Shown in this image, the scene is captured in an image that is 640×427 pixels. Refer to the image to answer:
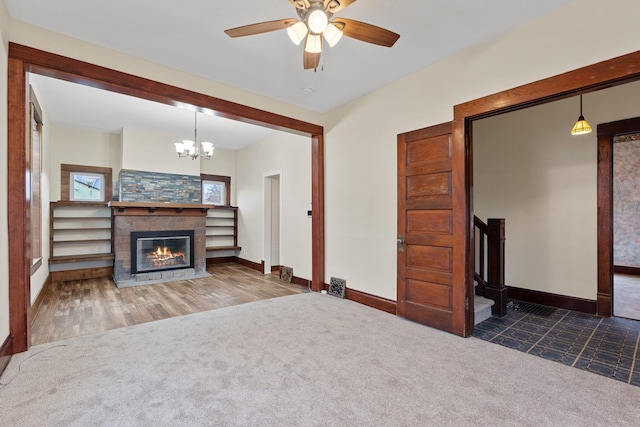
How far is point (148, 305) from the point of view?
13.2ft

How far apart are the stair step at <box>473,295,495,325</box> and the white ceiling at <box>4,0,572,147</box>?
2754 millimetres

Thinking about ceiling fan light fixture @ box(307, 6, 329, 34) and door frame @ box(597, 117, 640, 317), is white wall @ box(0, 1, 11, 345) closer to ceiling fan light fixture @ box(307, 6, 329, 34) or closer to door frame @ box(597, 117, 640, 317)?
ceiling fan light fixture @ box(307, 6, 329, 34)

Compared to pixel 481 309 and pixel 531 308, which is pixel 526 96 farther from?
pixel 531 308

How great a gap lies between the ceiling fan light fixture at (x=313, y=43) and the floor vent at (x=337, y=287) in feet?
9.97

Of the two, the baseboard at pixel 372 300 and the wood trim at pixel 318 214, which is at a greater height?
the wood trim at pixel 318 214

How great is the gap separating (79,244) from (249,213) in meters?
3.31

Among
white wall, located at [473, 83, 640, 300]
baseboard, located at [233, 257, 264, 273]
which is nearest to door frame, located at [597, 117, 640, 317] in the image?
white wall, located at [473, 83, 640, 300]

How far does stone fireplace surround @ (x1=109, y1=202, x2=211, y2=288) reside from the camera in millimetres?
5473

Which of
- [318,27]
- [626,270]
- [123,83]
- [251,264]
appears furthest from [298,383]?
[626,270]

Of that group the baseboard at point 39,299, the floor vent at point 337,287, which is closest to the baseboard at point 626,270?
the floor vent at point 337,287

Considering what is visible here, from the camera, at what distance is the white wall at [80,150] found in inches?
220

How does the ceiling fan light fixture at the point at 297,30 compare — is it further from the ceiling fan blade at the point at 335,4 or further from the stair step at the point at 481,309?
the stair step at the point at 481,309

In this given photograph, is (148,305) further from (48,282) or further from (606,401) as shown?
(606,401)

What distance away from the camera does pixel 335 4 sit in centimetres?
191
